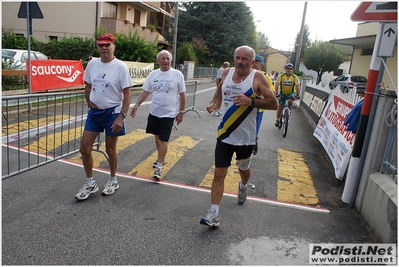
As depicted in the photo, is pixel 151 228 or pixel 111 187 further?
pixel 111 187

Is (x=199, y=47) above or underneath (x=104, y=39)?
above

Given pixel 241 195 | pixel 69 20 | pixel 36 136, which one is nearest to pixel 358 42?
pixel 69 20

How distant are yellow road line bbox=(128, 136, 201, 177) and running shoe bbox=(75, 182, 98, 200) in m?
0.96

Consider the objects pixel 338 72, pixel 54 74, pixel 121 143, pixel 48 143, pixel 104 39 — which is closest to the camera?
pixel 104 39

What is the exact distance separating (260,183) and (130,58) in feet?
55.3

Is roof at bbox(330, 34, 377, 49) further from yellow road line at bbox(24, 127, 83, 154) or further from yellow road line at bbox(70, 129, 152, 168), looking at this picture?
yellow road line at bbox(24, 127, 83, 154)

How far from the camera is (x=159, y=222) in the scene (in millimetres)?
3594

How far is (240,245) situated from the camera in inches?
127

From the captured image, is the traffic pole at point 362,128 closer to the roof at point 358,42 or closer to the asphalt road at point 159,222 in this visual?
the asphalt road at point 159,222

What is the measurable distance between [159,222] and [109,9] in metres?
28.2

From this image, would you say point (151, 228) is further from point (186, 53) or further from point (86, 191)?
point (186, 53)

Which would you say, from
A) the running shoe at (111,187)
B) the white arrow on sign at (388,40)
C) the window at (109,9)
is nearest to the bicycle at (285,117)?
the white arrow on sign at (388,40)

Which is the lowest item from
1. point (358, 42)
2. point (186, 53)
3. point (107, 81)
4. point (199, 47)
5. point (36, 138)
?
point (36, 138)

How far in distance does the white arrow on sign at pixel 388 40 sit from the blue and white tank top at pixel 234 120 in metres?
1.66
